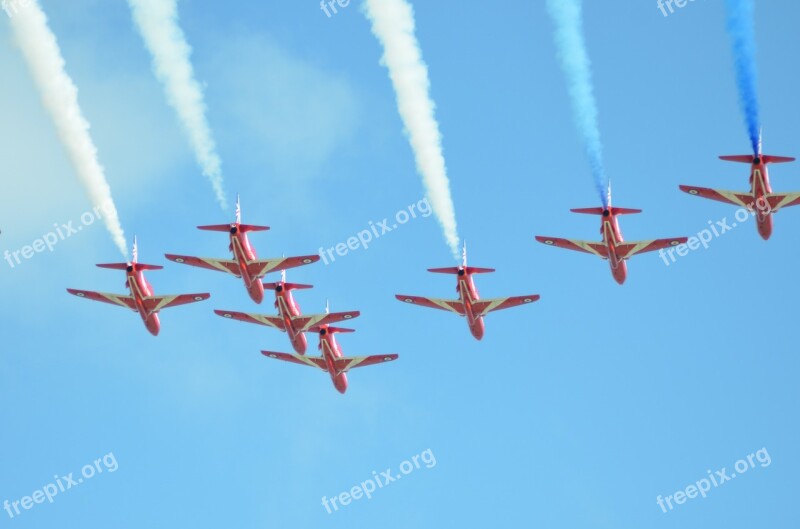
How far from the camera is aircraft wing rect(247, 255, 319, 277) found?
221ft

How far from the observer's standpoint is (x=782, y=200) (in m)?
65.7

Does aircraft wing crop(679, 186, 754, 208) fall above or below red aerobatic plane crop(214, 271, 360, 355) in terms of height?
below

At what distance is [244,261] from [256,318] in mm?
4736

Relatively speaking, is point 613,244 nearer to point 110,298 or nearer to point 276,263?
point 276,263

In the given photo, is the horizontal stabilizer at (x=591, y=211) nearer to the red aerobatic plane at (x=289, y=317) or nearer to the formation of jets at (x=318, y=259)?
the formation of jets at (x=318, y=259)

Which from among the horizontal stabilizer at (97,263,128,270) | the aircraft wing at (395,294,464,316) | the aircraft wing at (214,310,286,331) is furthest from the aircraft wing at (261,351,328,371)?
the horizontal stabilizer at (97,263,128,270)

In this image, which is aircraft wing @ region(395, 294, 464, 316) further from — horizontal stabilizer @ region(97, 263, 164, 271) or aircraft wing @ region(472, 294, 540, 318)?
horizontal stabilizer @ region(97, 263, 164, 271)

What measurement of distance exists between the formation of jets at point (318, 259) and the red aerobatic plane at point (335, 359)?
39 millimetres

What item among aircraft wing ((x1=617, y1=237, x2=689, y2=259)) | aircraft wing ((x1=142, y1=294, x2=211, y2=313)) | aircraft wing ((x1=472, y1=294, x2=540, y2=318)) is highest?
aircraft wing ((x1=142, y1=294, x2=211, y2=313))

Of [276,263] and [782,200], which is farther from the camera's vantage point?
[276,263]

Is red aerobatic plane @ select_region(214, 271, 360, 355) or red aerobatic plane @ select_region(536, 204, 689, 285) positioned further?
red aerobatic plane @ select_region(214, 271, 360, 355)

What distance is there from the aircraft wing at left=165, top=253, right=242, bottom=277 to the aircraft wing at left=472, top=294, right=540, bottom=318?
8948 mm

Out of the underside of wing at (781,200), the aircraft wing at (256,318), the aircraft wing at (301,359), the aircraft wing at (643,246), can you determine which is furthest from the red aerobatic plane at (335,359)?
the underside of wing at (781,200)

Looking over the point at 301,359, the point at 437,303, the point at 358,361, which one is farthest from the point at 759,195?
the point at 301,359
